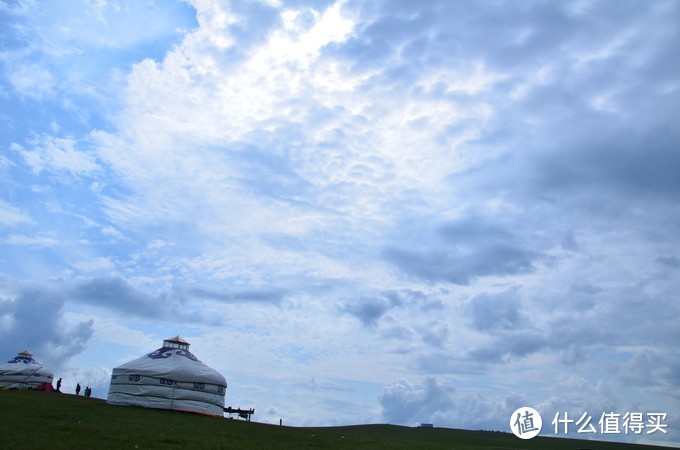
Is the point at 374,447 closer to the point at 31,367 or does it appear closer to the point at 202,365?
the point at 202,365

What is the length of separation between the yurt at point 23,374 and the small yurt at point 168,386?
23.5 m

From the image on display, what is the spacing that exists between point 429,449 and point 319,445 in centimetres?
556

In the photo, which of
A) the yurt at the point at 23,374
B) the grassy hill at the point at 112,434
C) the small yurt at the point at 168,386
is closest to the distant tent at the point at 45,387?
the yurt at the point at 23,374

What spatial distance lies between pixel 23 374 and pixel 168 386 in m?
28.9

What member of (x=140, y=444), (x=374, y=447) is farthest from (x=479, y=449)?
(x=140, y=444)

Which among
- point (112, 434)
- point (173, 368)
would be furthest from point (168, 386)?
point (112, 434)

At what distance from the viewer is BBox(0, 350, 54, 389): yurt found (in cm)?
6341

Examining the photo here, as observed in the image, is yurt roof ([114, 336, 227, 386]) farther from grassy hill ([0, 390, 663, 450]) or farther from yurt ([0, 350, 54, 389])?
yurt ([0, 350, 54, 389])

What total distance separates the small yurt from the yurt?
2350 centimetres

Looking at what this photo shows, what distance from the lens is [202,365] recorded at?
49312 millimetres

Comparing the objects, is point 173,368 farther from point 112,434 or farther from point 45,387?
point 45,387

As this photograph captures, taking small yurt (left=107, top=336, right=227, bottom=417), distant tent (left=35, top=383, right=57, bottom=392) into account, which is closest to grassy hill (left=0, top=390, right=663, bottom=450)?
small yurt (left=107, top=336, right=227, bottom=417)

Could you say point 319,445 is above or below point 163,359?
below

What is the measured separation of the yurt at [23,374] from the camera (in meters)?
63.4
